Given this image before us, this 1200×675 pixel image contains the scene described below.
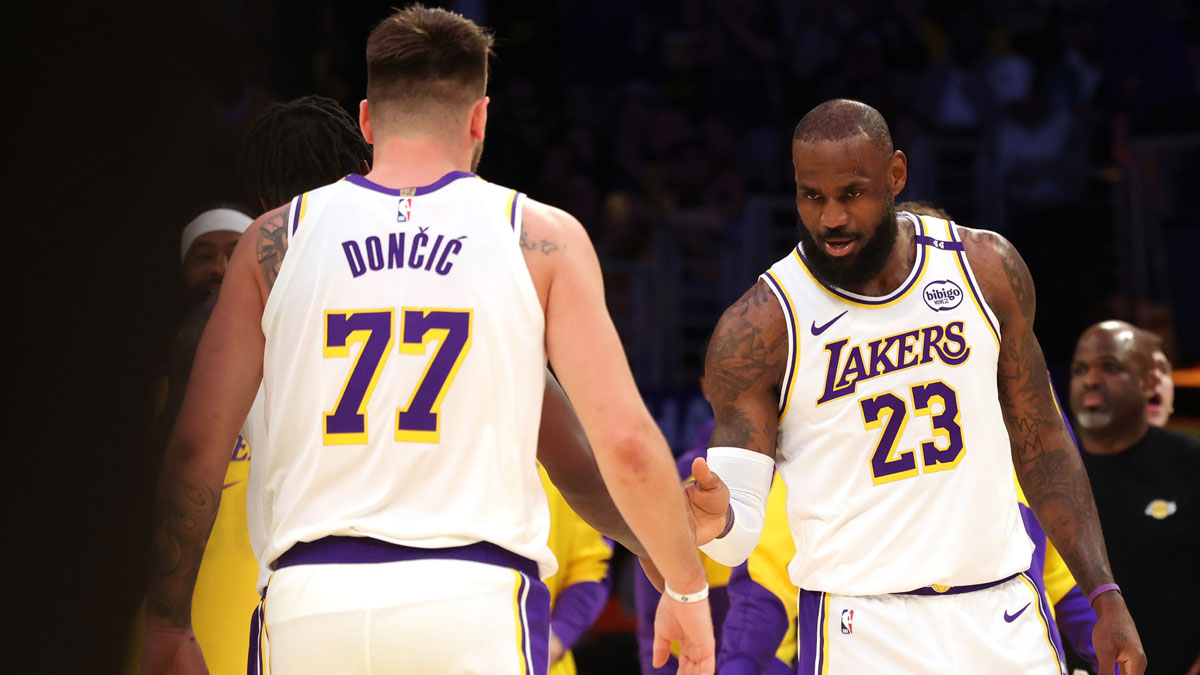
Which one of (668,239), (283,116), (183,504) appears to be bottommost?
(183,504)

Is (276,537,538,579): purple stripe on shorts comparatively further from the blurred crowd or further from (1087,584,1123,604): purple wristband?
the blurred crowd

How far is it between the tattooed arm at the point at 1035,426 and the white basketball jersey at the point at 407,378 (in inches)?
66.8

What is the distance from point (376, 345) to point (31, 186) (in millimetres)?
1745

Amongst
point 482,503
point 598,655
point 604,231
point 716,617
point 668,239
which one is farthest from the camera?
point 604,231

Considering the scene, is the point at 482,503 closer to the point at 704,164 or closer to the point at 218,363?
the point at 218,363

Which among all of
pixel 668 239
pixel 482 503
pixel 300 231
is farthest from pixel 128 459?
pixel 668 239

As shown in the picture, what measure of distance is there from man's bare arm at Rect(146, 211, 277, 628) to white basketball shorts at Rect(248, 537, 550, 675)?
333mm

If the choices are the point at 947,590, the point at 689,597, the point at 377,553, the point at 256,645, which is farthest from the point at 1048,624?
the point at 256,645

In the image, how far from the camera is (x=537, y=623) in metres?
2.88

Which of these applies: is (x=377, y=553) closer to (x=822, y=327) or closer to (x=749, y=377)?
(x=749, y=377)

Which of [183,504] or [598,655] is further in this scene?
[598,655]

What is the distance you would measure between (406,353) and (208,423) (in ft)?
1.65

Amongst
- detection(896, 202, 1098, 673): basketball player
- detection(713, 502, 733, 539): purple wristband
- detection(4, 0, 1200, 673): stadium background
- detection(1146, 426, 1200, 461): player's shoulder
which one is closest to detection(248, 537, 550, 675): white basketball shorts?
detection(713, 502, 733, 539): purple wristband

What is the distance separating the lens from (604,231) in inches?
440
